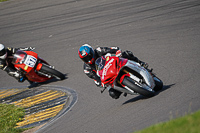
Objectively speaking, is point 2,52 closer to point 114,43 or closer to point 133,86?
point 114,43

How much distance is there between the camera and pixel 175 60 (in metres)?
10.0

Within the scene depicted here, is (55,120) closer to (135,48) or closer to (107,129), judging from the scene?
(107,129)

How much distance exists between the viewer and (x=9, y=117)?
373 inches

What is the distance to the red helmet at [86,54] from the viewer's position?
835 cm

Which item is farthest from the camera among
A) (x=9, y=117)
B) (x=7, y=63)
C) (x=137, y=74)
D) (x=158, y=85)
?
(x=7, y=63)

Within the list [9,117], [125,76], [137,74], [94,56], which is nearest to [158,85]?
[137,74]

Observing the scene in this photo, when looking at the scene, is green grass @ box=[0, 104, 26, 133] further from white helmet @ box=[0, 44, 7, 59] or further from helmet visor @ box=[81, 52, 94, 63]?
helmet visor @ box=[81, 52, 94, 63]

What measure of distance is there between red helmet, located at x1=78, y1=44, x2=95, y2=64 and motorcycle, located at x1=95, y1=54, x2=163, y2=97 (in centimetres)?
85

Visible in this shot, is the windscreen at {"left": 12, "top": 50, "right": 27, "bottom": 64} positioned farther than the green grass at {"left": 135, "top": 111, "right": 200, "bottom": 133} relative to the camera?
Yes

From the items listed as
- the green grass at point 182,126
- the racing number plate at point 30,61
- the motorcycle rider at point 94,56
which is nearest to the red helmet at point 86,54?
the motorcycle rider at point 94,56

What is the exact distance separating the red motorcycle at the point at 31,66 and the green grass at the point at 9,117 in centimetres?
136

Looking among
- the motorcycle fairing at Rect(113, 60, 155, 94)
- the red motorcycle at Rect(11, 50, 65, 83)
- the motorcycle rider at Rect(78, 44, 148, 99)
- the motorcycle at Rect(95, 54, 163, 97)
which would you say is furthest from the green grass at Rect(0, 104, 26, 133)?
the motorcycle fairing at Rect(113, 60, 155, 94)

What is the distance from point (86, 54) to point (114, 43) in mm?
5173

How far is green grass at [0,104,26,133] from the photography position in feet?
28.3
